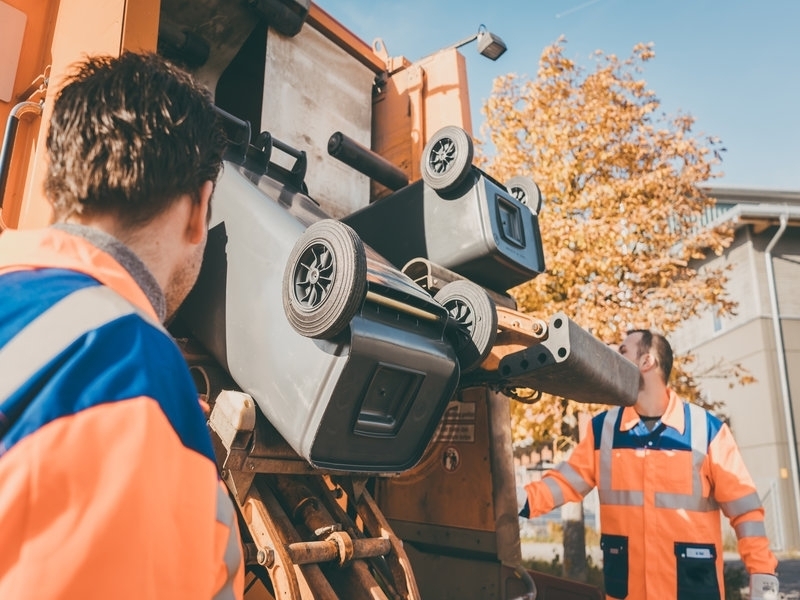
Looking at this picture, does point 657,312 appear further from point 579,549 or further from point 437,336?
point 437,336

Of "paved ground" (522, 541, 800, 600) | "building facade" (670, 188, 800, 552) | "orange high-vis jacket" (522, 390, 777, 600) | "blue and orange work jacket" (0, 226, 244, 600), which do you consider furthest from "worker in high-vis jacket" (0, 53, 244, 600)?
"building facade" (670, 188, 800, 552)

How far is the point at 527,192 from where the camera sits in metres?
3.48

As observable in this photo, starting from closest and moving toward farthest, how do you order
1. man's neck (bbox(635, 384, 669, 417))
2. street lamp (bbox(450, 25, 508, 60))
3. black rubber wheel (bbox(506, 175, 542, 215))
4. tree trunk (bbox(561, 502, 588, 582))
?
man's neck (bbox(635, 384, 669, 417)) → black rubber wheel (bbox(506, 175, 542, 215)) → street lamp (bbox(450, 25, 508, 60)) → tree trunk (bbox(561, 502, 588, 582))

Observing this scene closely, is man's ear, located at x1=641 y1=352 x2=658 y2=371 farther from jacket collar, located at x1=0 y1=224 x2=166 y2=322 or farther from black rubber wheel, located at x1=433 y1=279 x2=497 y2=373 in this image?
jacket collar, located at x1=0 y1=224 x2=166 y2=322

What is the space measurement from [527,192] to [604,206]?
4.09 m

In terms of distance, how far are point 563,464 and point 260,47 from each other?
2.72 metres

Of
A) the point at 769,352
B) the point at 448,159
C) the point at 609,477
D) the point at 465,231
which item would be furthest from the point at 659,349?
the point at 769,352

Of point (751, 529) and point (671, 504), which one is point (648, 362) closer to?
point (671, 504)

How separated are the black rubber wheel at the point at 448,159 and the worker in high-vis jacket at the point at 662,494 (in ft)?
4.17

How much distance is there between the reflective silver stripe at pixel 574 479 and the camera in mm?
3299

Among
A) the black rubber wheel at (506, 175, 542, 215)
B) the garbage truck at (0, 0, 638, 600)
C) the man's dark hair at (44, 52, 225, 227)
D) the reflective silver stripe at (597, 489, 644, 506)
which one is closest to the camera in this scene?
the man's dark hair at (44, 52, 225, 227)

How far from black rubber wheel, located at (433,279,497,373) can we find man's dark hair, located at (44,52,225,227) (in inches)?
58.2

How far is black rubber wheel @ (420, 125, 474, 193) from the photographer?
2.94m

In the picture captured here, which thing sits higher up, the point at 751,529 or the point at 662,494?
the point at 662,494
